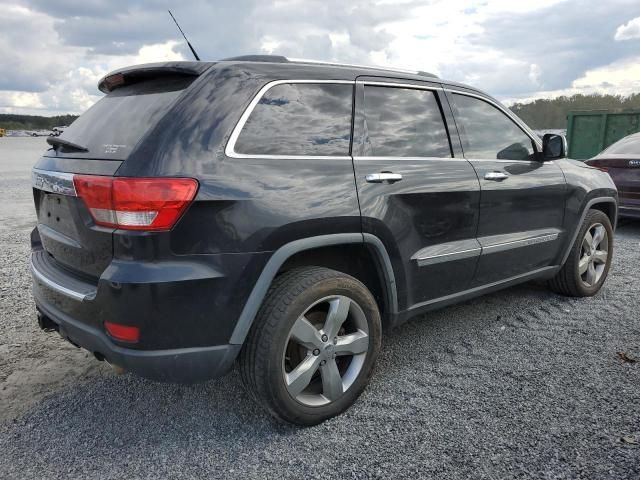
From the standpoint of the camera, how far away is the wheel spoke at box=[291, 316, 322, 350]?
2523mm

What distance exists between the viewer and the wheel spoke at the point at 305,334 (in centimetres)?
252

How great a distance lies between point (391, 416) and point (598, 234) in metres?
3.00

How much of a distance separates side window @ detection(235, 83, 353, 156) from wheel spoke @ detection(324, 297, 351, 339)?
0.76m

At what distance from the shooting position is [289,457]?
2445 mm

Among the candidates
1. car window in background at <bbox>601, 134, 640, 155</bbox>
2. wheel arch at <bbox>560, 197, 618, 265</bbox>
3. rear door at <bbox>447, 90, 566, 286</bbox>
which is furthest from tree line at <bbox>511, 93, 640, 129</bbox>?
rear door at <bbox>447, 90, 566, 286</bbox>

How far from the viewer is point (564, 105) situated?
19422 mm

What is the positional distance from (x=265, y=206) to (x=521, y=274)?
95.4 inches

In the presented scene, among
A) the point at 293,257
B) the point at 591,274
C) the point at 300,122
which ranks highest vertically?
the point at 300,122

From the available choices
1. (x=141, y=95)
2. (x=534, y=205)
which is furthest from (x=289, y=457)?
(x=534, y=205)

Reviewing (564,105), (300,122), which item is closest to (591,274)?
(300,122)

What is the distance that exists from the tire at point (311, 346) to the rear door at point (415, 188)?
1.14 feet

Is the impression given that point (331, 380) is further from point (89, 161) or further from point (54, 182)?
point (54, 182)

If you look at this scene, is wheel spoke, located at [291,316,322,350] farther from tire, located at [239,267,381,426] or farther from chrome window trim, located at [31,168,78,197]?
chrome window trim, located at [31,168,78,197]

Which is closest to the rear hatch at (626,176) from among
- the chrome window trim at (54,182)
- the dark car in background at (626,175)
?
the dark car in background at (626,175)
